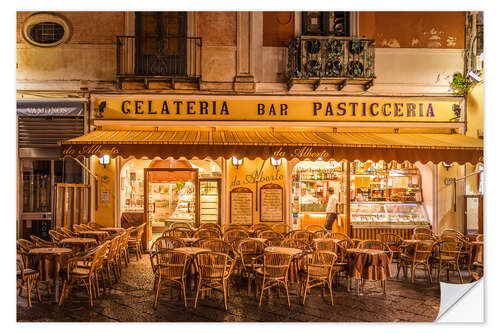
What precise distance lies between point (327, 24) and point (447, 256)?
21.1ft

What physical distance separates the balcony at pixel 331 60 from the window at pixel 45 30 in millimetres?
5861

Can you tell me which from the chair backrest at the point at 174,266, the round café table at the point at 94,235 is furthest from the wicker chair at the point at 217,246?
the round café table at the point at 94,235

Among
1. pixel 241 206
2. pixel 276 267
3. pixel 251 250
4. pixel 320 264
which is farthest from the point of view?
pixel 241 206

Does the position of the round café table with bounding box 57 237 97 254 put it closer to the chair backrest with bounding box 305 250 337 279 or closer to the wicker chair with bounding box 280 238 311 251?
the wicker chair with bounding box 280 238 311 251

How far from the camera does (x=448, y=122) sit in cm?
1084

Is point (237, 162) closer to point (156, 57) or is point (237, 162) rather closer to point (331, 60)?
point (156, 57)

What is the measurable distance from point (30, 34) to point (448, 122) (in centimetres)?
1099

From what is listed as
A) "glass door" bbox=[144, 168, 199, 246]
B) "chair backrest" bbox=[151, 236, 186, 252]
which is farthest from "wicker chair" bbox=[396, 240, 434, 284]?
"glass door" bbox=[144, 168, 199, 246]

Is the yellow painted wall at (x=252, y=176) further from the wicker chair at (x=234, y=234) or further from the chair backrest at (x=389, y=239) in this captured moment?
the chair backrest at (x=389, y=239)

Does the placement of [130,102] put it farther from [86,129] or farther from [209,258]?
[209,258]

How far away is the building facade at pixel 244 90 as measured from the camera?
1052 cm

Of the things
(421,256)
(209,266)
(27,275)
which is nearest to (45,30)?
(27,275)

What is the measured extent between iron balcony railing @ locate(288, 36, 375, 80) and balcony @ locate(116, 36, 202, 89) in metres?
2.53

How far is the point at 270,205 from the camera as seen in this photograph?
446 inches
